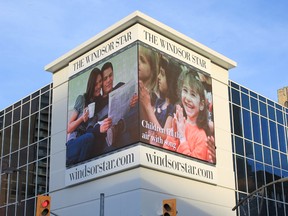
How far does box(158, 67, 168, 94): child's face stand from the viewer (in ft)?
107

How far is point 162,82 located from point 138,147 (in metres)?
4.97

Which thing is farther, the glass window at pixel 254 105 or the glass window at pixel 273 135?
the glass window at pixel 273 135

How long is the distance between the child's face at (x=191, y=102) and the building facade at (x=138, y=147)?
1091 mm

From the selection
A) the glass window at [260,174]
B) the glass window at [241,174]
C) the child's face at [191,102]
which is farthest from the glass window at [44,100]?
the glass window at [260,174]

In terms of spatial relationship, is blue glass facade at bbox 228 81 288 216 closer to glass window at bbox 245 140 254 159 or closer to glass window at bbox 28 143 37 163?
glass window at bbox 245 140 254 159

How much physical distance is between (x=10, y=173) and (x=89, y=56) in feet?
38.2

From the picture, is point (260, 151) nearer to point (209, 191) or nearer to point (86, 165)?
point (209, 191)

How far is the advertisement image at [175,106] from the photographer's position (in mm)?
31344

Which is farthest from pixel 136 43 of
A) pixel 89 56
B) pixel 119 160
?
pixel 119 160

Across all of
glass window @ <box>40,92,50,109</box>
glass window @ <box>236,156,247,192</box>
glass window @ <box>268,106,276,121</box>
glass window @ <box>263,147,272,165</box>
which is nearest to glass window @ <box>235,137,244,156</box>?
glass window @ <box>236,156,247,192</box>

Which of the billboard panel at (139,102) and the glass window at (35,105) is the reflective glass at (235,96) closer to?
the billboard panel at (139,102)

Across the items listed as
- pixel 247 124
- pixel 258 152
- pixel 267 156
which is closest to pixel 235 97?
pixel 247 124

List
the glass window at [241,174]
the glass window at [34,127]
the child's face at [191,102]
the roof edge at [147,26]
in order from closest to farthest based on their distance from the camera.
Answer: the roof edge at [147,26] → the child's face at [191,102] → the glass window at [241,174] → the glass window at [34,127]

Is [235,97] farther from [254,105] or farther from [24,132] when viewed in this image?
[24,132]
